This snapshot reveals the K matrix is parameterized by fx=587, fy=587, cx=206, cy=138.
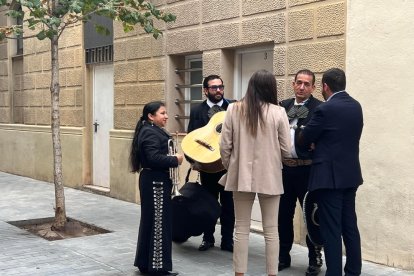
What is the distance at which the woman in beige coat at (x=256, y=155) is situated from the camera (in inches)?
191

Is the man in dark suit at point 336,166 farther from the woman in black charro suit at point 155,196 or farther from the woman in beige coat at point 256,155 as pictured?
the woman in black charro suit at point 155,196

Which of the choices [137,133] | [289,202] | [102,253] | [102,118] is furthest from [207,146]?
[102,118]

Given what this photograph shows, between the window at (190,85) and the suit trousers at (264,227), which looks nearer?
the suit trousers at (264,227)

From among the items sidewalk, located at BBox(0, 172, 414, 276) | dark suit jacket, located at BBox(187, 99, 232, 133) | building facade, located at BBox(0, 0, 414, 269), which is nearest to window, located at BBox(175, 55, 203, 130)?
building facade, located at BBox(0, 0, 414, 269)

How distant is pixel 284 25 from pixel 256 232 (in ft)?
8.56

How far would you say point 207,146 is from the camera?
579cm

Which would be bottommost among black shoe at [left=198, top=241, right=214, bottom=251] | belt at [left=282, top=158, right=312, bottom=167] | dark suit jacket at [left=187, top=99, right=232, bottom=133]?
black shoe at [left=198, top=241, right=214, bottom=251]

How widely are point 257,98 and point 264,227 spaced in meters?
1.10

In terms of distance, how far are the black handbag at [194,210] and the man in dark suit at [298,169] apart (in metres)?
0.80

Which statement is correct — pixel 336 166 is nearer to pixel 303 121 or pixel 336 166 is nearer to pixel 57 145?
pixel 303 121

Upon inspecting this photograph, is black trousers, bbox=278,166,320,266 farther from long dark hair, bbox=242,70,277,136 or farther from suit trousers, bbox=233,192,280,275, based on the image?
long dark hair, bbox=242,70,277,136

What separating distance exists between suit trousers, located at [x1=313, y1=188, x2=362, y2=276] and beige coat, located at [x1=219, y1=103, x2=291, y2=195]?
44 centimetres

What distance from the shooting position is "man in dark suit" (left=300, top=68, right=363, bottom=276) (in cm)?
488

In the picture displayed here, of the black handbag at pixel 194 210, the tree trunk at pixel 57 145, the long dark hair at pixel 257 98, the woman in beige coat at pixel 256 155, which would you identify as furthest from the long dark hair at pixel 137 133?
the tree trunk at pixel 57 145
